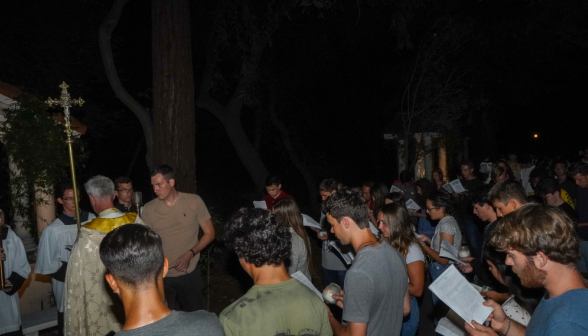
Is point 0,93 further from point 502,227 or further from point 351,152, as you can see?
point 351,152

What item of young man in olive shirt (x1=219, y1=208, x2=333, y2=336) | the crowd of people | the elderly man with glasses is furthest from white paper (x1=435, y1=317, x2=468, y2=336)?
the elderly man with glasses

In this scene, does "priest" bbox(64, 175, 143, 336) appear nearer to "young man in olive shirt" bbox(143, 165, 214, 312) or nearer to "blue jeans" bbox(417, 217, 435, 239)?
"young man in olive shirt" bbox(143, 165, 214, 312)

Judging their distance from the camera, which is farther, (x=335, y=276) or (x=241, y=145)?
(x=241, y=145)

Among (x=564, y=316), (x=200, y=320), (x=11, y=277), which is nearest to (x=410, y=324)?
(x=564, y=316)

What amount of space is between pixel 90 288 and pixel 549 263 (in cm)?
373

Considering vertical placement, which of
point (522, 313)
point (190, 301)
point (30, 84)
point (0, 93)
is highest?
point (30, 84)

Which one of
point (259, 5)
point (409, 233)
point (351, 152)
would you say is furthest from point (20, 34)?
point (351, 152)

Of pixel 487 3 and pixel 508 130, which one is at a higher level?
pixel 487 3

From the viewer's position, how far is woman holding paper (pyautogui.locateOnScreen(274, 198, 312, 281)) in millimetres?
4945

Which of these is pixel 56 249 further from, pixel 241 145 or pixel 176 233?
pixel 241 145

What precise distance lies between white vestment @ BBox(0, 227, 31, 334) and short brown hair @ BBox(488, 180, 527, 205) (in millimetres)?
4736

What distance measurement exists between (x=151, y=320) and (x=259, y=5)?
13.5 metres

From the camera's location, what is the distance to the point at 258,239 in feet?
9.15

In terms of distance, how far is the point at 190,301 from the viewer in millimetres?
5781
